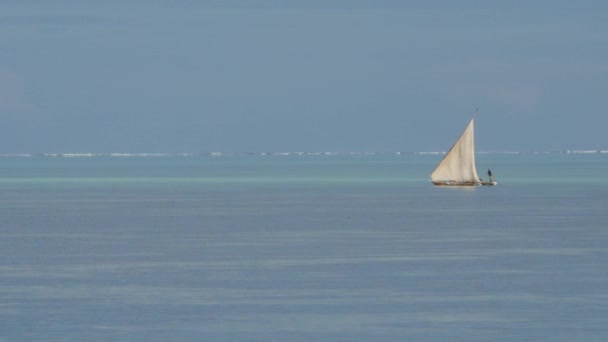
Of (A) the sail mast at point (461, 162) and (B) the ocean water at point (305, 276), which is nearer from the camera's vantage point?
(B) the ocean water at point (305, 276)

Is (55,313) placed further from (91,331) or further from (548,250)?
(548,250)

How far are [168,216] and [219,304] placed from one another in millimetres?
33797

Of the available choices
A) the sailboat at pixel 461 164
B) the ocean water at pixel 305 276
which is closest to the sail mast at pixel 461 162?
the sailboat at pixel 461 164

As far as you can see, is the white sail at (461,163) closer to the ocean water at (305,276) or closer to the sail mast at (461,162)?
the sail mast at (461,162)

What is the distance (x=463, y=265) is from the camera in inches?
1489

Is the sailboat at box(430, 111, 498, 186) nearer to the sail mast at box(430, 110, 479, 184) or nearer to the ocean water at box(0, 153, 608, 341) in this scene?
the sail mast at box(430, 110, 479, 184)

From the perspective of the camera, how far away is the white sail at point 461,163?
327 ft

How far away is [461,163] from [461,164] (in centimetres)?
9

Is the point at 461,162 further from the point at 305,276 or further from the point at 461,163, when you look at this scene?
the point at 305,276

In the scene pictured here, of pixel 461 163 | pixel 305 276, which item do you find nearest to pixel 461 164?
pixel 461 163

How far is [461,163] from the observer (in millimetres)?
101938

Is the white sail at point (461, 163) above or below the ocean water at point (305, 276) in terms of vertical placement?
above

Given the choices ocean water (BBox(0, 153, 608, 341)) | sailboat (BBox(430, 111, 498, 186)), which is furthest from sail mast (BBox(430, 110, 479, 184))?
ocean water (BBox(0, 153, 608, 341))

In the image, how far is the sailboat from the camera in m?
99.8
